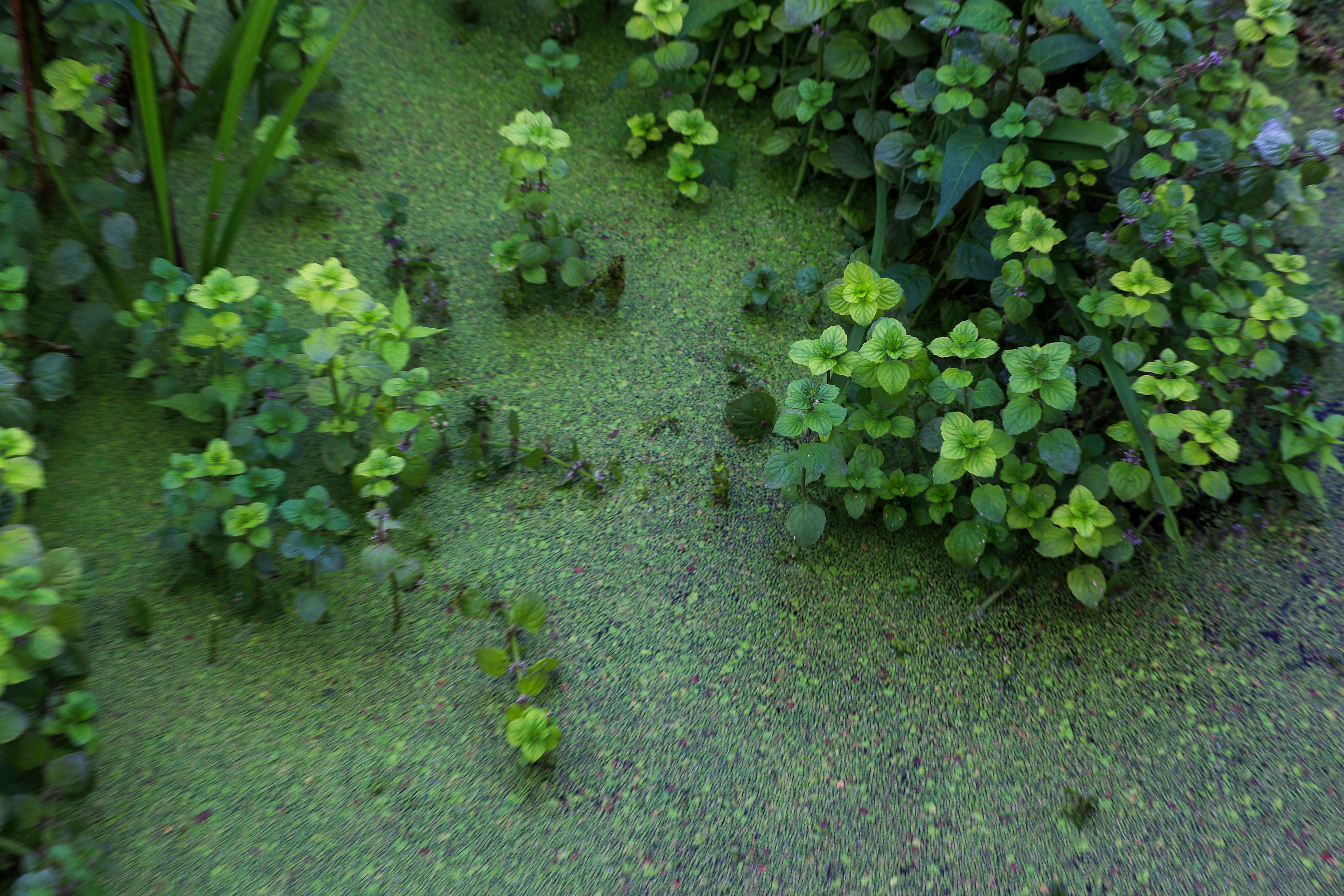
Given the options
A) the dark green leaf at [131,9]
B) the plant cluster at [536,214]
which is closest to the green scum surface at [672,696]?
the plant cluster at [536,214]

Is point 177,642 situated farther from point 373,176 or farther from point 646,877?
point 373,176

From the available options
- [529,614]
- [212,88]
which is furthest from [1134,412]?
[212,88]

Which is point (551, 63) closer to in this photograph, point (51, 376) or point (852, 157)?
point (852, 157)

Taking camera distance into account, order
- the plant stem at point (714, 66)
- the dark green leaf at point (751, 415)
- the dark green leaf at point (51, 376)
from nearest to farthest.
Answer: the dark green leaf at point (51, 376) < the dark green leaf at point (751, 415) < the plant stem at point (714, 66)

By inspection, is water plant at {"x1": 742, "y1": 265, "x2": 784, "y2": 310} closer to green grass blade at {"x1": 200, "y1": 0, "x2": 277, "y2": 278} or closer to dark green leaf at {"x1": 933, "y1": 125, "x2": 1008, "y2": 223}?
dark green leaf at {"x1": 933, "y1": 125, "x2": 1008, "y2": 223}

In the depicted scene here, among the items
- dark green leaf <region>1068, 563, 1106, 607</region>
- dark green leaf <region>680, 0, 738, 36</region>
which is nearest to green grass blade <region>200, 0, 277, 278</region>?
dark green leaf <region>680, 0, 738, 36</region>

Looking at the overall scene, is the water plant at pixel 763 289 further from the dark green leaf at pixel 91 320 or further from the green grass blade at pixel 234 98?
the dark green leaf at pixel 91 320
